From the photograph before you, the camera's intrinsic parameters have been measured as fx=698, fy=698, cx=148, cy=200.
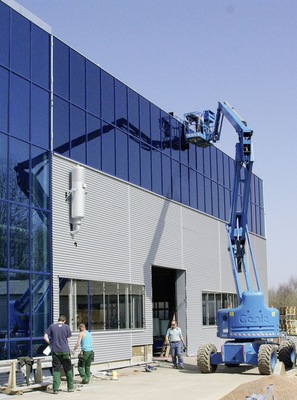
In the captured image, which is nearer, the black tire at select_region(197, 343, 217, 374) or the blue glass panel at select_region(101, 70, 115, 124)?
the black tire at select_region(197, 343, 217, 374)

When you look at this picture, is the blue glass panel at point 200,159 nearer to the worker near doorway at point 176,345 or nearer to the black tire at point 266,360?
the worker near doorway at point 176,345

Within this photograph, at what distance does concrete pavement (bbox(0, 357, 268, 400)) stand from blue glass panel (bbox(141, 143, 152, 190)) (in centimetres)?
769

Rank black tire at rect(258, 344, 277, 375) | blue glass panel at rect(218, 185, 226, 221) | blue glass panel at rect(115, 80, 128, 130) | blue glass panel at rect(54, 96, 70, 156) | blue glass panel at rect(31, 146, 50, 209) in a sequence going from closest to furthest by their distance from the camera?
blue glass panel at rect(31, 146, 50, 209)
black tire at rect(258, 344, 277, 375)
blue glass panel at rect(54, 96, 70, 156)
blue glass panel at rect(115, 80, 128, 130)
blue glass panel at rect(218, 185, 226, 221)

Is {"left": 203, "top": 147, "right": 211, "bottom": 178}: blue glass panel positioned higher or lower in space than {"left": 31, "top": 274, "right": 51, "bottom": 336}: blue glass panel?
higher

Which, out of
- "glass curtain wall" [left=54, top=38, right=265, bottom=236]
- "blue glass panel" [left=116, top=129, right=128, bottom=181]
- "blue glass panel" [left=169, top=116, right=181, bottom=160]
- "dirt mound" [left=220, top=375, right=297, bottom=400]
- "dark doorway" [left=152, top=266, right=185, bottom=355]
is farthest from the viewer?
"dark doorway" [left=152, top=266, right=185, bottom=355]

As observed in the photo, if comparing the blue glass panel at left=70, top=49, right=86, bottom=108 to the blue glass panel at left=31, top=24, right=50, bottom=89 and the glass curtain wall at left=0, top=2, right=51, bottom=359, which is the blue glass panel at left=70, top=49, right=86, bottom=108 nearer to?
the blue glass panel at left=31, top=24, right=50, bottom=89

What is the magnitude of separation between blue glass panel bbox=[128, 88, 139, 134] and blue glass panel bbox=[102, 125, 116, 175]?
1.91 meters

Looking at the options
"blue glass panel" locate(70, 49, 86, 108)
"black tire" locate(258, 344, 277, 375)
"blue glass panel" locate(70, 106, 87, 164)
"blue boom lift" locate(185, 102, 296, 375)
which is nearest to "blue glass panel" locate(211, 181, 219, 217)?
"blue boom lift" locate(185, 102, 296, 375)

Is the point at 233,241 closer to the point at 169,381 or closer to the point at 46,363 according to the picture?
the point at 169,381

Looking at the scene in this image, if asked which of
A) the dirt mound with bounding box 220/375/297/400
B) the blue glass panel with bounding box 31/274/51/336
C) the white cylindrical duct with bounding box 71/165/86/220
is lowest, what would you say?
the dirt mound with bounding box 220/375/297/400

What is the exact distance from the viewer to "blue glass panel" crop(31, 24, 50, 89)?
22.7 meters

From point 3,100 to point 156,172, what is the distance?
36.8 feet

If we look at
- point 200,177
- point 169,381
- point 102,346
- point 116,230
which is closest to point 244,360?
point 169,381

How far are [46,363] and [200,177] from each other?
17.7 metres
